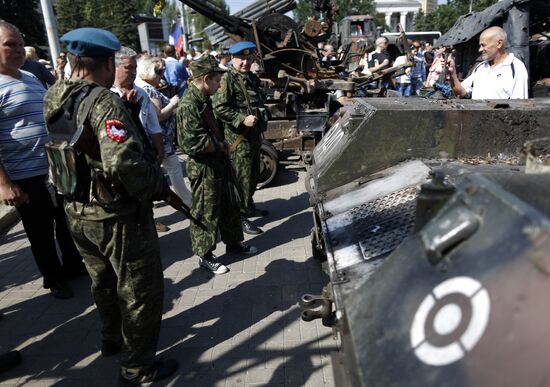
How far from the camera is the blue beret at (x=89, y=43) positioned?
203 centimetres

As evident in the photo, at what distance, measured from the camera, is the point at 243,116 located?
4234mm

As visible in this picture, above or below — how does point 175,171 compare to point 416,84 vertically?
above

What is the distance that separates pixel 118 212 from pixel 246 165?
96.1 inches

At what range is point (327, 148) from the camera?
10.3 feet

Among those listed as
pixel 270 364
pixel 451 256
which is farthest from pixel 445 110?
pixel 270 364

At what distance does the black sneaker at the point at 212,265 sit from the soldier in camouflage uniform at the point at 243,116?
0.91 metres

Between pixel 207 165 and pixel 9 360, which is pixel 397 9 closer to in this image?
pixel 207 165

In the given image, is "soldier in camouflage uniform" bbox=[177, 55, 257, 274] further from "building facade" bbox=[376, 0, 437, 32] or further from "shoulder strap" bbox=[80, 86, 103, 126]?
"building facade" bbox=[376, 0, 437, 32]

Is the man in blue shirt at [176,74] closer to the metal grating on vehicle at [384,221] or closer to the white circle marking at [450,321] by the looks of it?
the metal grating on vehicle at [384,221]

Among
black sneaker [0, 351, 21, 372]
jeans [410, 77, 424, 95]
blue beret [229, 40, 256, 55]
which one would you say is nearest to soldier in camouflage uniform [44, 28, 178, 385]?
black sneaker [0, 351, 21, 372]

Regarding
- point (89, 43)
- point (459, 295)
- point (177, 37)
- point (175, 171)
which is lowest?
point (175, 171)

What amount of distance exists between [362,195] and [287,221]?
261 centimetres

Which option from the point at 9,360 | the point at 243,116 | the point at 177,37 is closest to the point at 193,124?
the point at 243,116

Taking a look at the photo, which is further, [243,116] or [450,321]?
[243,116]
